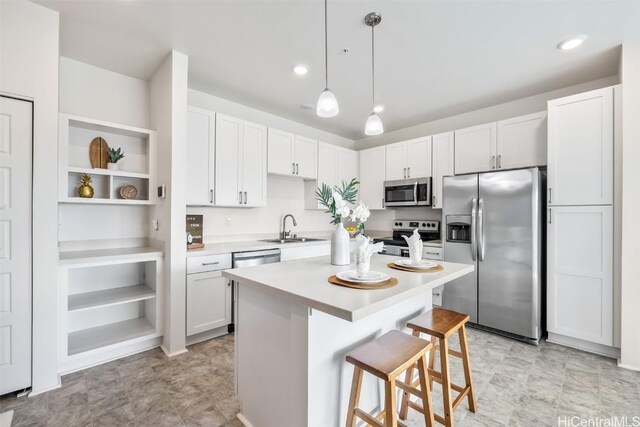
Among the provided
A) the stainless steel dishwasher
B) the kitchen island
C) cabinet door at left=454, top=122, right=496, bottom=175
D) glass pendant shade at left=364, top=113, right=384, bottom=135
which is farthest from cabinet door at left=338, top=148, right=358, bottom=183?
the kitchen island

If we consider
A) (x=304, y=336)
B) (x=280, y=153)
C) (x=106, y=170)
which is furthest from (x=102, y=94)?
(x=304, y=336)

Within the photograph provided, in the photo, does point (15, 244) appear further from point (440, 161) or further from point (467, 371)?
point (440, 161)

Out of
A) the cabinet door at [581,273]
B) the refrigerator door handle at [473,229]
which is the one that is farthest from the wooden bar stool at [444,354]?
the cabinet door at [581,273]

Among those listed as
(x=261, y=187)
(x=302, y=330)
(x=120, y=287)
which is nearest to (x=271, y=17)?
(x=261, y=187)

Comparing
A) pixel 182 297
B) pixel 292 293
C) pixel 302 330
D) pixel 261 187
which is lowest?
pixel 182 297

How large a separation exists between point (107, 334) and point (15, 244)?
1129 millimetres

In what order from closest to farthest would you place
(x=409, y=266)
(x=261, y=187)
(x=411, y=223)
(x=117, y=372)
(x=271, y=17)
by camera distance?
(x=409, y=266), (x=271, y=17), (x=117, y=372), (x=261, y=187), (x=411, y=223)

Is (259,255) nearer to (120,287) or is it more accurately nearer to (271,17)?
(120,287)

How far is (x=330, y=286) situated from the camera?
1.38 meters

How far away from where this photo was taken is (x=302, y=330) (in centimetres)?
130

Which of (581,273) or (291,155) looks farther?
(291,155)

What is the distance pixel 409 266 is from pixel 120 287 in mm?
2826

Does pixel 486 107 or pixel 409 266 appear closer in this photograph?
pixel 409 266

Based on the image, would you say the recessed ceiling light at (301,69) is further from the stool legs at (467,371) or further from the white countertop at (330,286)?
the stool legs at (467,371)
